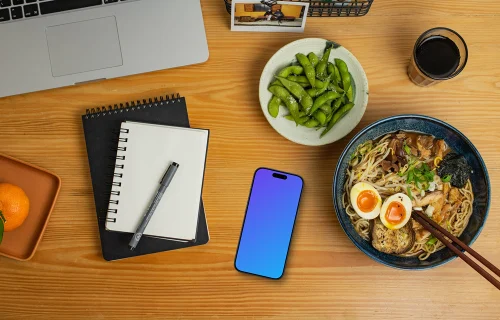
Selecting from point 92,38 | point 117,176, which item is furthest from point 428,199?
point 92,38

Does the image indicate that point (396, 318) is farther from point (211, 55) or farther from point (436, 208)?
point (211, 55)

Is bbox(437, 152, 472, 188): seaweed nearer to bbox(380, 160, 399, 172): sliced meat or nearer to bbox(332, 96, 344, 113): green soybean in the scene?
bbox(380, 160, 399, 172): sliced meat

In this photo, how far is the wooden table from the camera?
1.03m

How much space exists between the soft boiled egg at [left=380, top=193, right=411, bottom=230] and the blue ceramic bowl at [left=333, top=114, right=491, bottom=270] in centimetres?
6

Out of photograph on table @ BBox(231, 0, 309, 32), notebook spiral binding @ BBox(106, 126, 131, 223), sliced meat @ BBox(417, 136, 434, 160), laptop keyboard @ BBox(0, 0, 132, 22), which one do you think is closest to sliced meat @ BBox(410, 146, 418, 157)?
sliced meat @ BBox(417, 136, 434, 160)

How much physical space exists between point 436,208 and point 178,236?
56 centimetres

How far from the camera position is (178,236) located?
99 cm

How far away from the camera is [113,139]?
1.03 m

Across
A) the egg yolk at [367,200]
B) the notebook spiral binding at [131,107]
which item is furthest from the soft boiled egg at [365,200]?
the notebook spiral binding at [131,107]

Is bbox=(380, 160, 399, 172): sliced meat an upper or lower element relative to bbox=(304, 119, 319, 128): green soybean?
lower

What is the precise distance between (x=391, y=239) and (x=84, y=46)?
0.78 metres

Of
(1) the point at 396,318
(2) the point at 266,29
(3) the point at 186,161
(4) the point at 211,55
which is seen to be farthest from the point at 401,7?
(1) the point at 396,318

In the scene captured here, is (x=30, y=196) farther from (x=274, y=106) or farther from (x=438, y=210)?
(x=438, y=210)

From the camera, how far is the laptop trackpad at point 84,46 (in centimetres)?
101
